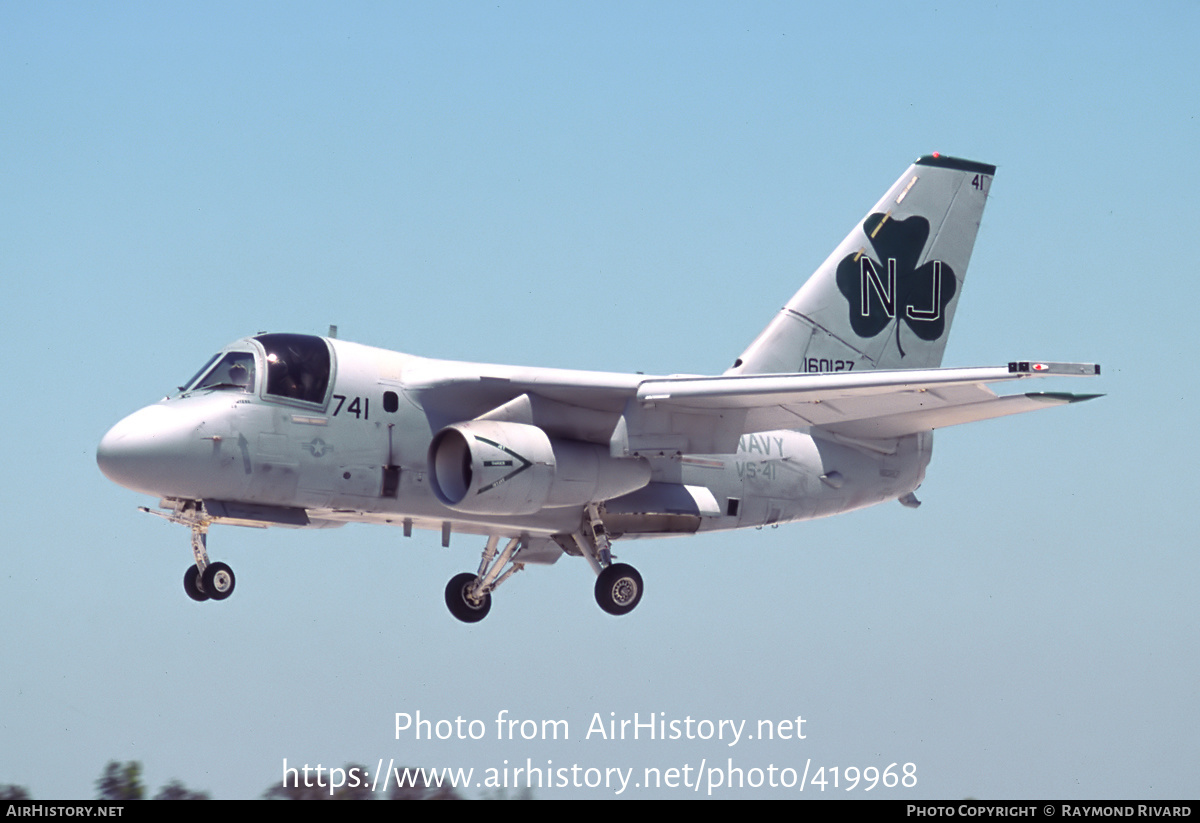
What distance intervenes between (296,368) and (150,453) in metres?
2.17

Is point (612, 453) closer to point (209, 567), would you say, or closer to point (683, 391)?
point (683, 391)

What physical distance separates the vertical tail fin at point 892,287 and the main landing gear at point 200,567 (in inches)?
333

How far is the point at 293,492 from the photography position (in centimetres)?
2152

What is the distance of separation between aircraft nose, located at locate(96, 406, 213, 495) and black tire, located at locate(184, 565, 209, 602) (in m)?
1.32

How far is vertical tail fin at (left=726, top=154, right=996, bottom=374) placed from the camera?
26.0 metres

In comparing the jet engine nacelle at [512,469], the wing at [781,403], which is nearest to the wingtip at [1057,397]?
the wing at [781,403]

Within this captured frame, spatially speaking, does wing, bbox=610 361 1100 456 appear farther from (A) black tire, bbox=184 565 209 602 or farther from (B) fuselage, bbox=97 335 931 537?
(A) black tire, bbox=184 565 209 602

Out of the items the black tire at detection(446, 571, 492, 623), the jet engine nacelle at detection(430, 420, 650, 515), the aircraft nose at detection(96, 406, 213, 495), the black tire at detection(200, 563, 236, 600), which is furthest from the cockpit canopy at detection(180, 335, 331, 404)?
the black tire at detection(446, 571, 492, 623)

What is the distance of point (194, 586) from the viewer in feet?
70.8

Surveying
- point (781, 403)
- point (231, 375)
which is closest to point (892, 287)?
point (781, 403)

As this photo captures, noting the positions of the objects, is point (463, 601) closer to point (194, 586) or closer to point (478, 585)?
point (478, 585)

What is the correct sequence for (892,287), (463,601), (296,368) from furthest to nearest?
1. (892,287)
2. (463,601)
3. (296,368)

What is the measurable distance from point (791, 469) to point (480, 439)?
5760mm
